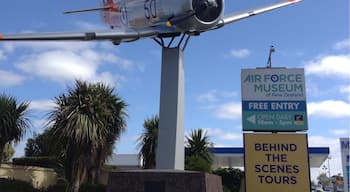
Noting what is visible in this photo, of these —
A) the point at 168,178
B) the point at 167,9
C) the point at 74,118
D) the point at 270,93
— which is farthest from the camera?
the point at 270,93

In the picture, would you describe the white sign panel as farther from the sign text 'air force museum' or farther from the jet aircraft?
the jet aircraft

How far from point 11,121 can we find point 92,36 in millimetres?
10893

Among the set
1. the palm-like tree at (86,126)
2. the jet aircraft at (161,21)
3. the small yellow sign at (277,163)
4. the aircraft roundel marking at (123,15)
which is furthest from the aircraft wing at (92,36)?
the small yellow sign at (277,163)

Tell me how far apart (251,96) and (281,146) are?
3.61 meters

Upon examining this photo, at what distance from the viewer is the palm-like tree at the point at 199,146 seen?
110 feet

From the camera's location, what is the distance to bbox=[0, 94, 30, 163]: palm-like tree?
22641 millimetres

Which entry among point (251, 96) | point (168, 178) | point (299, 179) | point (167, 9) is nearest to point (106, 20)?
point (167, 9)

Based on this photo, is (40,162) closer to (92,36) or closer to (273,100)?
(273,100)

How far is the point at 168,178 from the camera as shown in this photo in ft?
44.7

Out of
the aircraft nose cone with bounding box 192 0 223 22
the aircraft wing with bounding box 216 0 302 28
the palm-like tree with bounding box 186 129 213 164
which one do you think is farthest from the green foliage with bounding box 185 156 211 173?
the aircraft nose cone with bounding box 192 0 223 22

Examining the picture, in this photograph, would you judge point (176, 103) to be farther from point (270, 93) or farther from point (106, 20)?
point (270, 93)

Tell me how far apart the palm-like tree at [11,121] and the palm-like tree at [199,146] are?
541 inches

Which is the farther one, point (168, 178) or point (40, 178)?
point (40, 178)

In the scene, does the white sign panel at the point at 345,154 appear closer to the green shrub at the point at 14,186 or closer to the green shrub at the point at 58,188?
the green shrub at the point at 58,188
